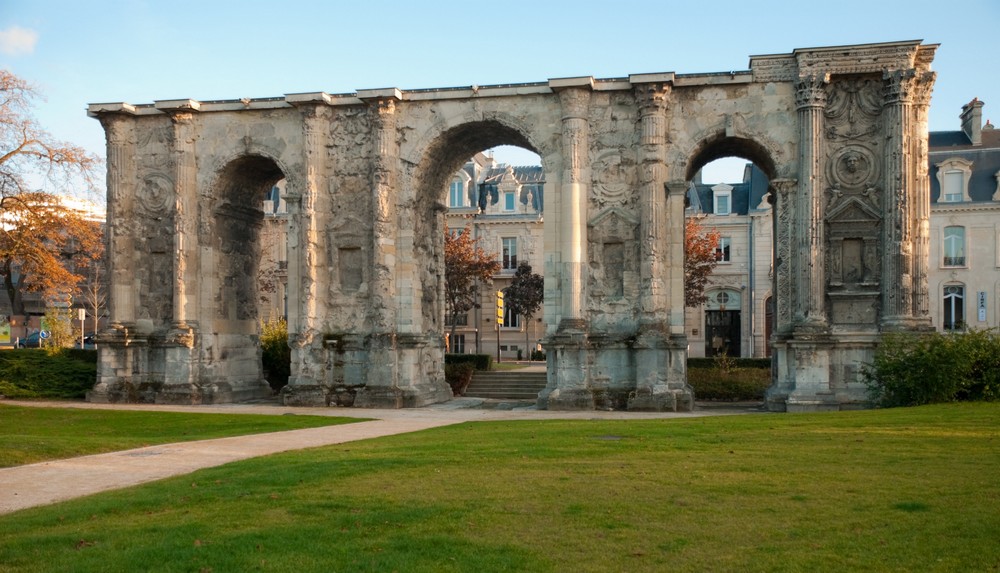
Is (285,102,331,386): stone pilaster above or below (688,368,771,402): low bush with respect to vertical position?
above

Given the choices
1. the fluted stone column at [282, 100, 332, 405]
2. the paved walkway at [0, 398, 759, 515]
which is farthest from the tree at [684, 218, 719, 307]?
the fluted stone column at [282, 100, 332, 405]

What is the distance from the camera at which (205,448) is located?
13.2 metres

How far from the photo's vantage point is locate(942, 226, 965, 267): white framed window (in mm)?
39188

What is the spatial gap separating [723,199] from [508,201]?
37.0 ft

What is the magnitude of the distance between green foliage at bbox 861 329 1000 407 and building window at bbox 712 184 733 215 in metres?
28.9

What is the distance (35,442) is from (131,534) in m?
7.37

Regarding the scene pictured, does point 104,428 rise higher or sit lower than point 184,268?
lower

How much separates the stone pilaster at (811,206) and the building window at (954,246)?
23.4 metres

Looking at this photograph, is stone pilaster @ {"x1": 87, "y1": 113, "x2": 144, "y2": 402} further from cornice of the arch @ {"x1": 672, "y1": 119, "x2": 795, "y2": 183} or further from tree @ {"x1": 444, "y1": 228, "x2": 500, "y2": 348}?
tree @ {"x1": 444, "y1": 228, "x2": 500, "y2": 348}

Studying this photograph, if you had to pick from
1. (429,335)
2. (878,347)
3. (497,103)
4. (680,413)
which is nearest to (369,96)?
(497,103)

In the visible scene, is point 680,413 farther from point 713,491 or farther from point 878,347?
point 713,491

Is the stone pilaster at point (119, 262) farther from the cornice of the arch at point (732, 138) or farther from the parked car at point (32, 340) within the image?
the parked car at point (32, 340)

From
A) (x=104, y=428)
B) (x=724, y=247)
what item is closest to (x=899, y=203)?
(x=104, y=428)

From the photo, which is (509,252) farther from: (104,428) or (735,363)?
(104,428)
